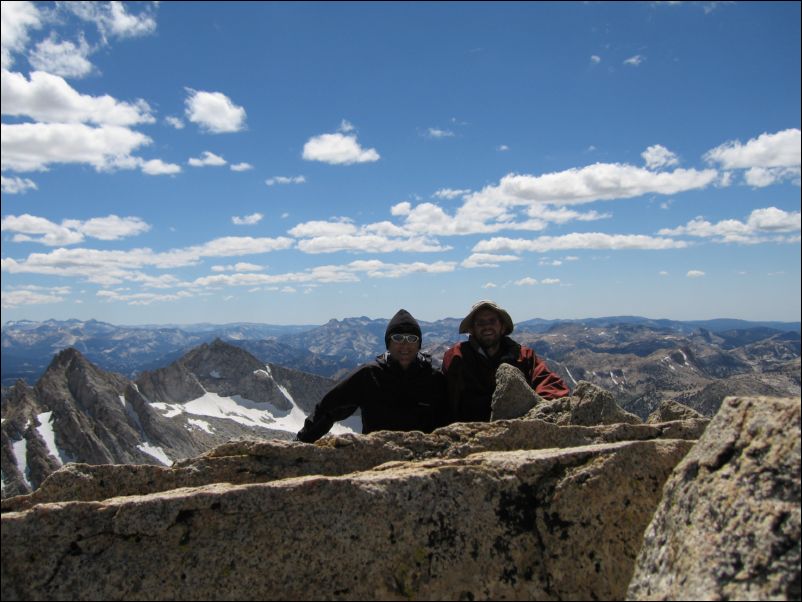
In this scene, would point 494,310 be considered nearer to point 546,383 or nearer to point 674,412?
point 546,383

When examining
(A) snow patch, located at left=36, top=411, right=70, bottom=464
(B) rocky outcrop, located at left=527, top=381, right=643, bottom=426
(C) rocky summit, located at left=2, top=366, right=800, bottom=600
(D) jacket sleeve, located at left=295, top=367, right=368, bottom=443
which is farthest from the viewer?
(A) snow patch, located at left=36, top=411, right=70, bottom=464

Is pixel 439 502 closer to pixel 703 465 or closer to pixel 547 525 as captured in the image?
pixel 547 525

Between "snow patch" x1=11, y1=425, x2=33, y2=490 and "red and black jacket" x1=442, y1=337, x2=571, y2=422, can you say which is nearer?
"red and black jacket" x1=442, y1=337, x2=571, y2=422

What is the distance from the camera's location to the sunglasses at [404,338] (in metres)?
11.7

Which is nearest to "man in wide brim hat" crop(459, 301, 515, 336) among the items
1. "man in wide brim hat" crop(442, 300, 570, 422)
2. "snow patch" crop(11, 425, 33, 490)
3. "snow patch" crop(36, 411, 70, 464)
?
"man in wide brim hat" crop(442, 300, 570, 422)

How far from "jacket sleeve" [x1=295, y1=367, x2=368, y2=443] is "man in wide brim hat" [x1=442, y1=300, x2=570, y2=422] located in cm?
193

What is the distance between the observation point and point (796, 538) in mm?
5152

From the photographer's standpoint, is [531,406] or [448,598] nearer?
[448,598]

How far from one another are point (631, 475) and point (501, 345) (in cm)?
529

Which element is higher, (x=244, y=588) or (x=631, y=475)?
(x=631, y=475)

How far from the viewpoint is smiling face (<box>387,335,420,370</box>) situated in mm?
11727

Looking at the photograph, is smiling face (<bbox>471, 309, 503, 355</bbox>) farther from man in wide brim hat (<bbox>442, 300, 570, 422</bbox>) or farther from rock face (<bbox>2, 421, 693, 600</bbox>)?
rock face (<bbox>2, 421, 693, 600</bbox>)

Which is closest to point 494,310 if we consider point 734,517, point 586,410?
point 586,410

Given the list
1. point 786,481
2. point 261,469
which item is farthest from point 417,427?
point 786,481
